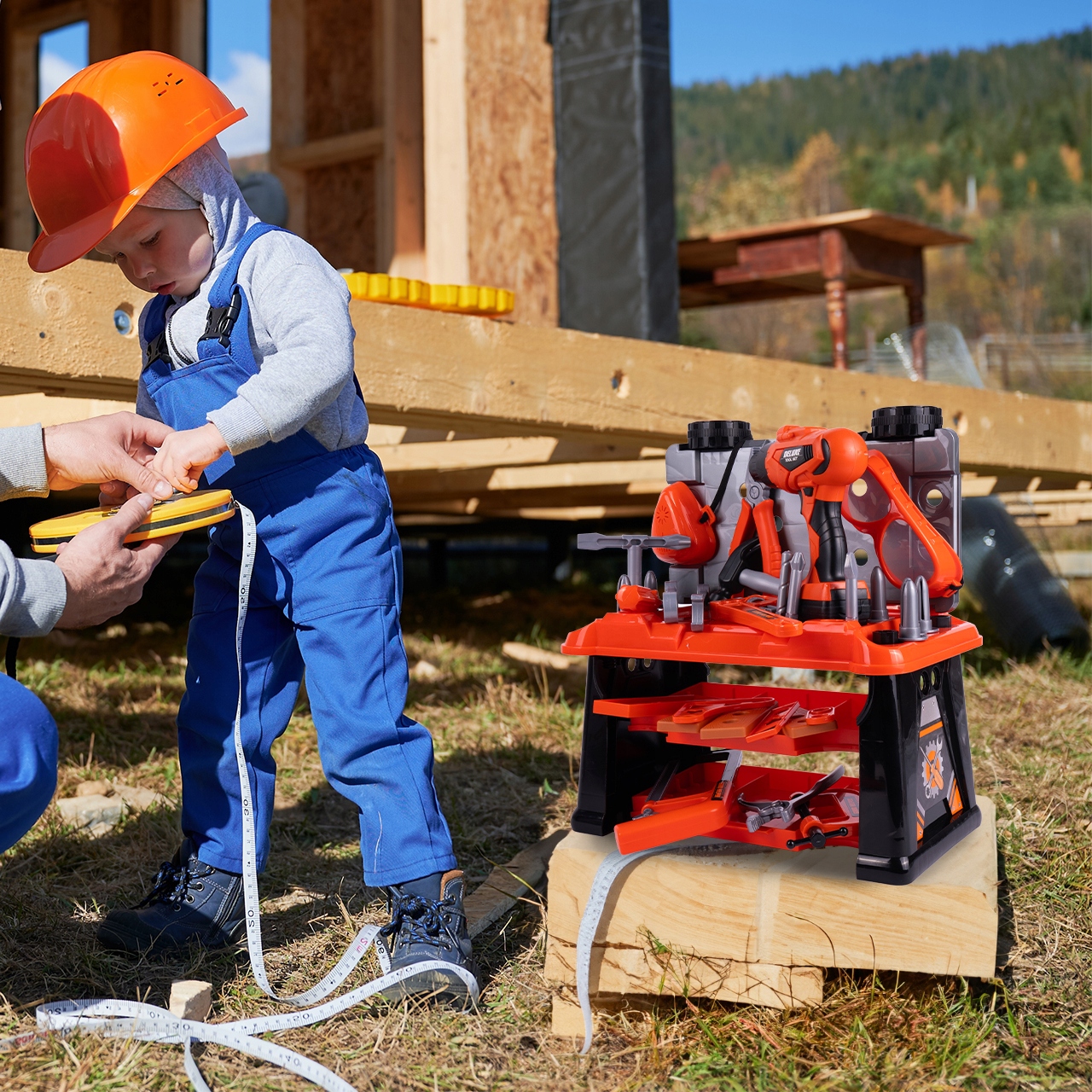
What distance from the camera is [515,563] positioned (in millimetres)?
9883

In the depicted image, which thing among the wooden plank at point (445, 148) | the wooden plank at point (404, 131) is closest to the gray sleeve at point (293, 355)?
the wooden plank at point (445, 148)

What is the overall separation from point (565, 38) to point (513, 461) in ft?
5.85

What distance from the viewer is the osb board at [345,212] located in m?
6.24

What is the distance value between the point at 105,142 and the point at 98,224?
121mm

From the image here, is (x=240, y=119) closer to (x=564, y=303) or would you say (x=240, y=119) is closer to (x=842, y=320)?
(x=564, y=303)

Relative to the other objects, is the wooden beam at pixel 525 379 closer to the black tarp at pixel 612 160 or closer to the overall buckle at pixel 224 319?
the overall buckle at pixel 224 319

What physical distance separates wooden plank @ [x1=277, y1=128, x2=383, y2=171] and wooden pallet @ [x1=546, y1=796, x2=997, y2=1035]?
5.06 meters

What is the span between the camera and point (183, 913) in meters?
1.96

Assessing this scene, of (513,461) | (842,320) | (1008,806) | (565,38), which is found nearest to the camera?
(1008,806)

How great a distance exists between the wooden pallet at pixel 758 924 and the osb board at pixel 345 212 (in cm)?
508

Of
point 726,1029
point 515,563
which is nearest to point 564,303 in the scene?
point 726,1029

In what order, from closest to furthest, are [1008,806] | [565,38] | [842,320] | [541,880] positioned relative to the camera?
[541,880], [1008,806], [565,38], [842,320]

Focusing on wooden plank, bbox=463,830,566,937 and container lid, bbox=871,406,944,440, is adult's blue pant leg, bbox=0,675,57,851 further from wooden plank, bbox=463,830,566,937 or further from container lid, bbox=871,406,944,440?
container lid, bbox=871,406,944,440

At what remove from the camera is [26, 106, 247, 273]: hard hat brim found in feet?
5.72
